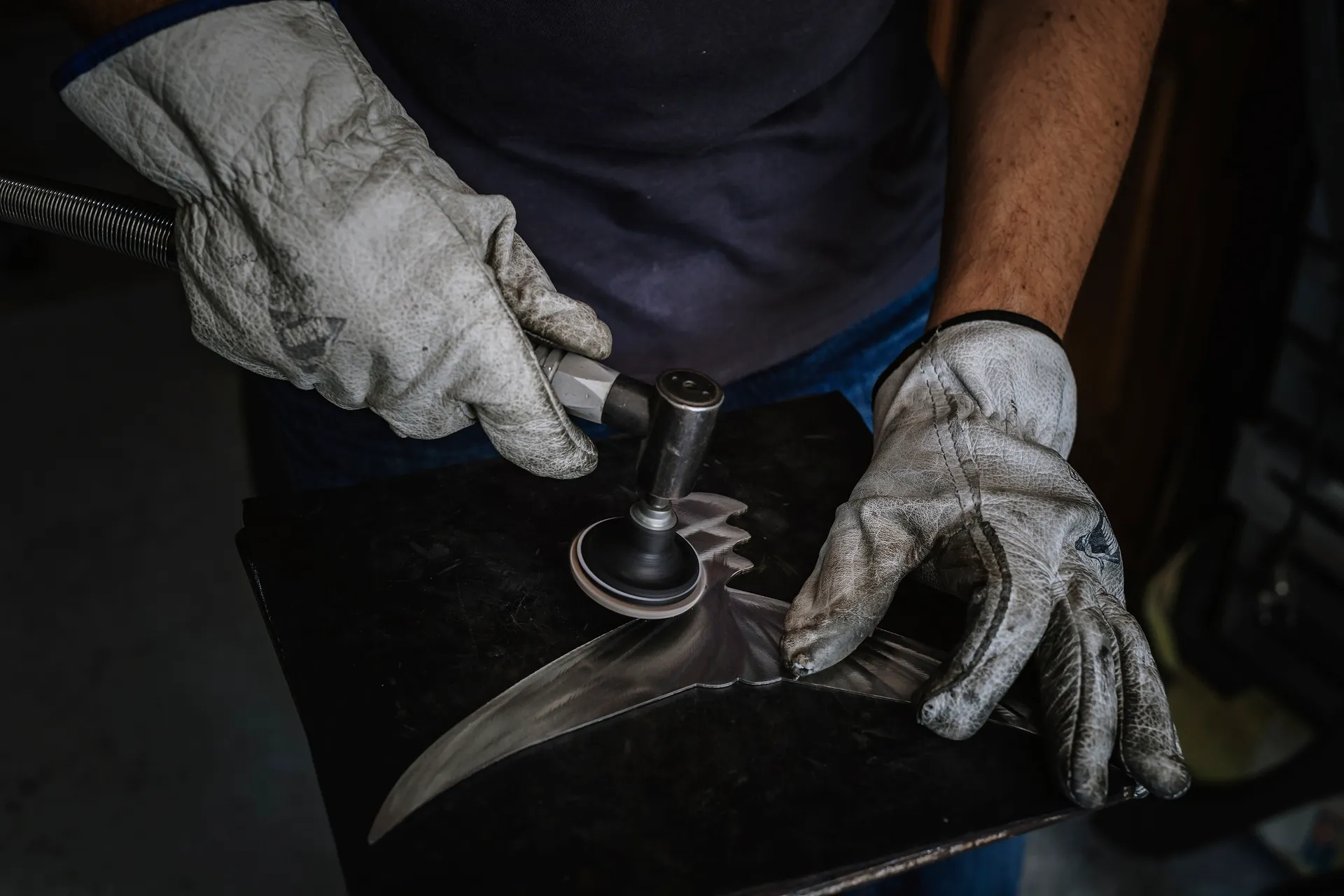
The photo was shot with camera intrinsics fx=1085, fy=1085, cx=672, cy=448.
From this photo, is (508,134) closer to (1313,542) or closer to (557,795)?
(557,795)

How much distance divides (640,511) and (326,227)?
37 centimetres

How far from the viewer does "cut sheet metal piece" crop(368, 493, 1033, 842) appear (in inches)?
33.8

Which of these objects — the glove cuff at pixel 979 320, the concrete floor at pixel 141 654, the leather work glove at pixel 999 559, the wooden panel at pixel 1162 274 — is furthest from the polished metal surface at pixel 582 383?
the concrete floor at pixel 141 654

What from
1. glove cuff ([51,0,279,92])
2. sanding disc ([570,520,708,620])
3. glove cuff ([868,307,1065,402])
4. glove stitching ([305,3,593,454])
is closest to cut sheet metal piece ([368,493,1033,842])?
sanding disc ([570,520,708,620])

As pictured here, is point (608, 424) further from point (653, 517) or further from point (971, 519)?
point (971, 519)

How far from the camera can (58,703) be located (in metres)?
2.47

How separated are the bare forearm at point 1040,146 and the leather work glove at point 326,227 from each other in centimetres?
52

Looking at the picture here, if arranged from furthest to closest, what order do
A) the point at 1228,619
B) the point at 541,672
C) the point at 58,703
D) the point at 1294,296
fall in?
the point at 58,703 < the point at 1228,619 < the point at 1294,296 < the point at 541,672

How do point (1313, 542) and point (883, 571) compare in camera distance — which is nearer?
point (883, 571)

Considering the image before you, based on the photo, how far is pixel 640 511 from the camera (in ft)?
3.33

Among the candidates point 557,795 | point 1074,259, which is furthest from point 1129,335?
point 557,795

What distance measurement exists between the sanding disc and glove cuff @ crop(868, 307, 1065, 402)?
0.36 m

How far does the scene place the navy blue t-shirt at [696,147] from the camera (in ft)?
3.99

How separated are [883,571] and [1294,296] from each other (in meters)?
1.30
